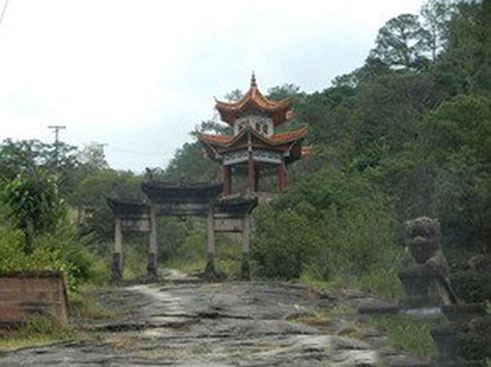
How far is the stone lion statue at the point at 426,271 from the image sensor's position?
8953mm

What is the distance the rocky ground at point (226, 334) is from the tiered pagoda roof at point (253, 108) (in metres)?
25.3

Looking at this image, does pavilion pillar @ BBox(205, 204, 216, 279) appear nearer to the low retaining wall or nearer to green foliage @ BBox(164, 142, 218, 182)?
the low retaining wall

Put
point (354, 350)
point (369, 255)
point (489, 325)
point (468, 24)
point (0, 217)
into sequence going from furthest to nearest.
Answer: point (468, 24) → point (369, 255) → point (0, 217) → point (354, 350) → point (489, 325)

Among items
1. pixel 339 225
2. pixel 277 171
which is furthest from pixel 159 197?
pixel 277 171

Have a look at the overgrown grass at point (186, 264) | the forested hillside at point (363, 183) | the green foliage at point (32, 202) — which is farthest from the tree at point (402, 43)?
the green foliage at point (32, 202)

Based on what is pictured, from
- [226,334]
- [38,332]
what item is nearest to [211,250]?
[226,334]

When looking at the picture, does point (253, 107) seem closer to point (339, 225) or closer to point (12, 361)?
point (339, 225)

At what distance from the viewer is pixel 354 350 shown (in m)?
11.3

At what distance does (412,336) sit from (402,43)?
185ft

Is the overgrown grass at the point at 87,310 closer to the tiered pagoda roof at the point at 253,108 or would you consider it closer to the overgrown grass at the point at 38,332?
the overgrown grass at the point at 38,332

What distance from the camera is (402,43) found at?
2552 inches

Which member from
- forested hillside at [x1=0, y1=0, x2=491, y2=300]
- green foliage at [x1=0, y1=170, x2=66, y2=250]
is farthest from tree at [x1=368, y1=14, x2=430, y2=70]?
green foliage at [x1=0, y1=170, x2=66, y2=250]

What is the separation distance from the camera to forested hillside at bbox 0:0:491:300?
17797 mm

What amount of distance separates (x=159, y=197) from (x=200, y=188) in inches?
57.5
